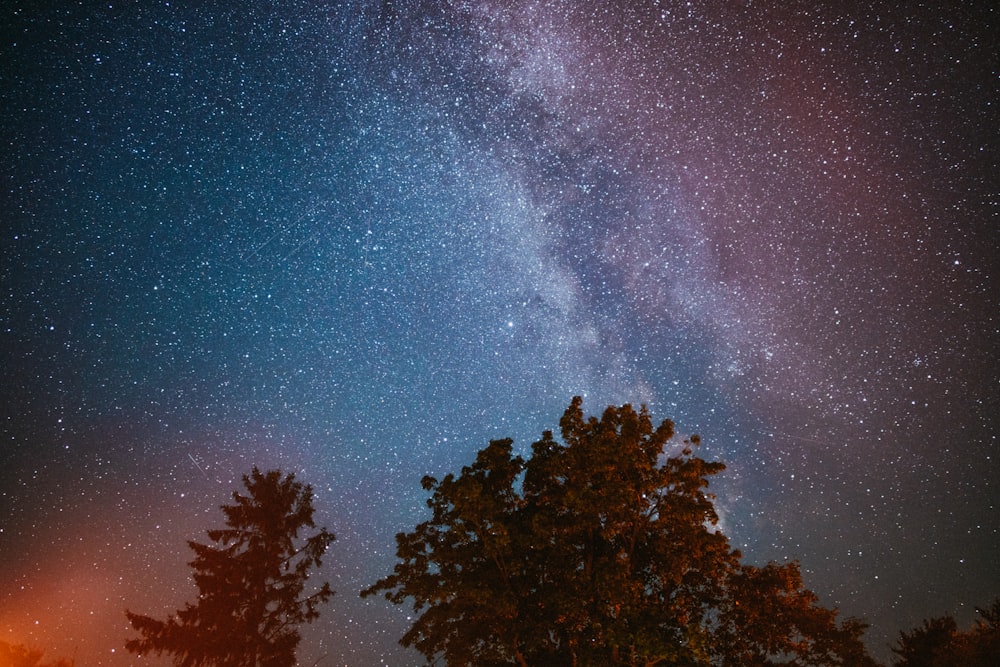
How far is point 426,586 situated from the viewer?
617 inches

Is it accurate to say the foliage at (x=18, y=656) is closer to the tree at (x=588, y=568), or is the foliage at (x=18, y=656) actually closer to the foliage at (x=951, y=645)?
the tree at (x=588, y=568)

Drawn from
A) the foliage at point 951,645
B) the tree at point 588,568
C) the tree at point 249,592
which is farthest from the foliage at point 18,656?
the foliage at point 951,645

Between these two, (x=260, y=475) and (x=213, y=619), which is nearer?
(x=213, y=619)

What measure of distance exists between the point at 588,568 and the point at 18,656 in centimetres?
6742

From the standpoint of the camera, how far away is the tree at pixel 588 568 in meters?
14.2

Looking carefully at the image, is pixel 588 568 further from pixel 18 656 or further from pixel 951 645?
pixel 18 656

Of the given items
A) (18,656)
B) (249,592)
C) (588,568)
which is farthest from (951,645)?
(18,656)

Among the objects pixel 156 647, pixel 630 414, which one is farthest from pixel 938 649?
pixel 156 647

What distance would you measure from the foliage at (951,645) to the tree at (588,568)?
1320 cm

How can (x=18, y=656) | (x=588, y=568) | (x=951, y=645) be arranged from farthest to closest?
1. (x=18, y=656)
2. (x=951, y=645)
3. (x=588, y=568)

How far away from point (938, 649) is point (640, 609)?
2949 cm

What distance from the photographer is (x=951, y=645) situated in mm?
27438

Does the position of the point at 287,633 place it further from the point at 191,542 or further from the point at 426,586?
the point at 426,586

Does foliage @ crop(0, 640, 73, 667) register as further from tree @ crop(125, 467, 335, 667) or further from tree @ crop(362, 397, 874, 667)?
tree @ crop(362, 397, 874, 667)
